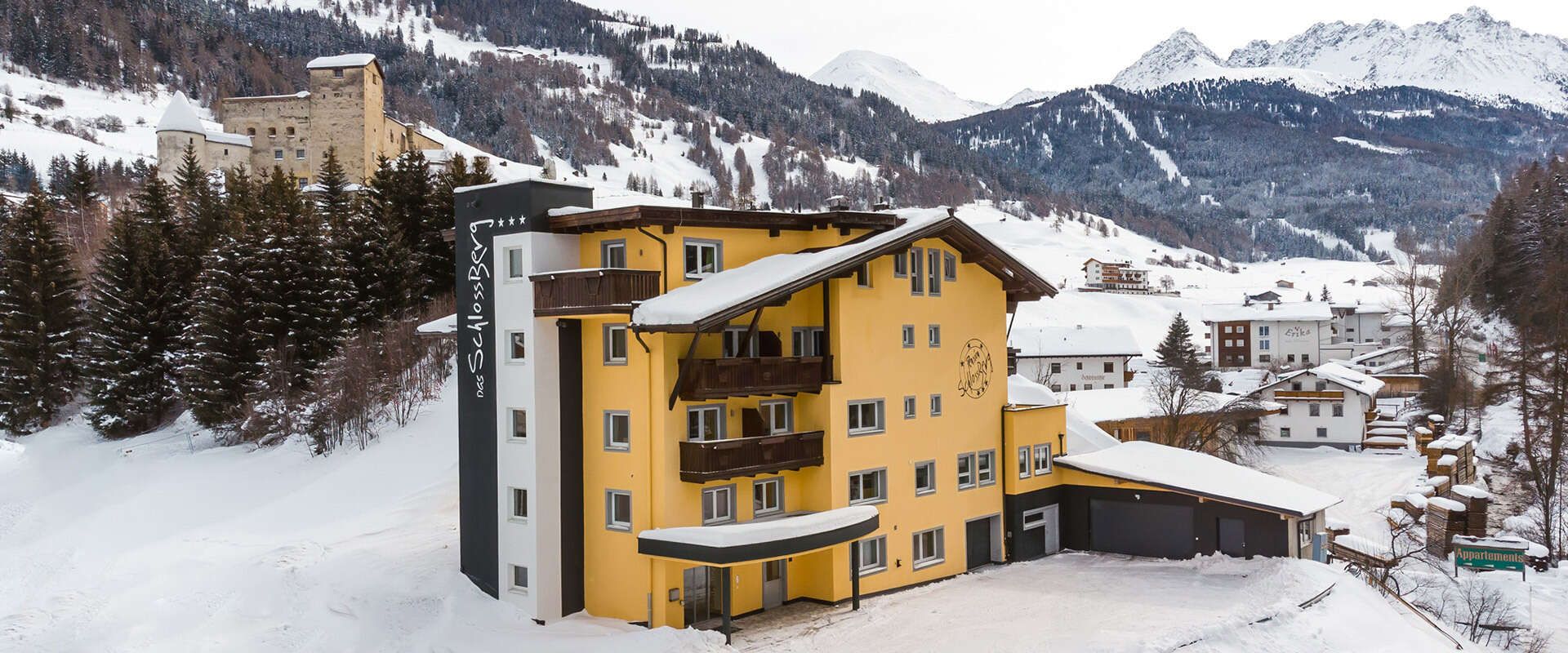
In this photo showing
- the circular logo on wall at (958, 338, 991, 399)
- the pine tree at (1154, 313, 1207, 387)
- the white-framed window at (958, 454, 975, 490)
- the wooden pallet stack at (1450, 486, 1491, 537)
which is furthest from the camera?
the pine tree at (1154, 313, 1207, 387)

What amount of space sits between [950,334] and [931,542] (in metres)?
5.94

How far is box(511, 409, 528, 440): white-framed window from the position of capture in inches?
950

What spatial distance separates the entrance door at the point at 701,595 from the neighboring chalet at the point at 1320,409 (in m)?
52.3

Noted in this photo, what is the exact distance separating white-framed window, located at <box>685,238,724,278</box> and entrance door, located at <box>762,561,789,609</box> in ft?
24.3

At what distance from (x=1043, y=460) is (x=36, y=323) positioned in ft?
153

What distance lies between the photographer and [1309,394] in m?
66.6

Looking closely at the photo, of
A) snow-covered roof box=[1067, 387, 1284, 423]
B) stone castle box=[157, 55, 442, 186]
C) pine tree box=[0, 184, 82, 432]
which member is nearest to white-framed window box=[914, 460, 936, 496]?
snow-covered roof box=[1067, 387, 1284, 423]

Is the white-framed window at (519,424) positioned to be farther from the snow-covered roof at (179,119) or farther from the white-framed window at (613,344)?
the snow-covered roof at (179,119)

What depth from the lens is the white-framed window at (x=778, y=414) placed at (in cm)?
2556

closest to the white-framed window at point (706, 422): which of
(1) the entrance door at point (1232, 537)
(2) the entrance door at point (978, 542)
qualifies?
(2) the entrance door at point (978, 542)

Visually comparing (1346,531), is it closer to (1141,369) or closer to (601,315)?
(601,315)

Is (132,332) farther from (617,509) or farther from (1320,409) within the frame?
(1320,409)

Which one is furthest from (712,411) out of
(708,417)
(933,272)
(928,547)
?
(933,272)

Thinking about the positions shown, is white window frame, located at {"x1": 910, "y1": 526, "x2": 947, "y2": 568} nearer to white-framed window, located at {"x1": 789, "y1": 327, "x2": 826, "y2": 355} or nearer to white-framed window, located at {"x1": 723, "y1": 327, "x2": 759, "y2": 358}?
white-framed window, located at {"x1": 789, "y1": 327, "x2": 826, "y2": 355}
